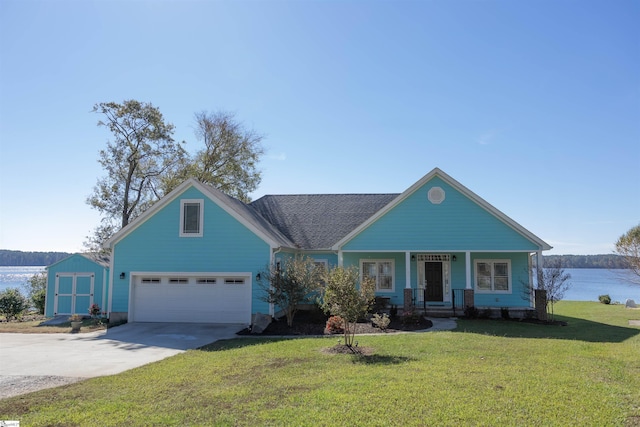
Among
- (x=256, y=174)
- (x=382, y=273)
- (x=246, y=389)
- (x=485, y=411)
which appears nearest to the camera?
(x=485, y=411)

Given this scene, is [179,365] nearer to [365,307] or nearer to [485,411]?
[365,307]

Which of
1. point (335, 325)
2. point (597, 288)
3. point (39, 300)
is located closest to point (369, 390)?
point (335, 325)

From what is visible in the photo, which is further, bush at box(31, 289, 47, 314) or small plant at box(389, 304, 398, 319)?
bush at box(31, 289, 47, 314)

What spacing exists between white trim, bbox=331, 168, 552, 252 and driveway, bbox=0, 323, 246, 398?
6370 millimetres

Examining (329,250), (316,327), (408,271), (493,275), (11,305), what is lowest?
(316,327)

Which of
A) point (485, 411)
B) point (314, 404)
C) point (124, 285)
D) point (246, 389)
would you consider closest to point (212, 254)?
point (124, 285)

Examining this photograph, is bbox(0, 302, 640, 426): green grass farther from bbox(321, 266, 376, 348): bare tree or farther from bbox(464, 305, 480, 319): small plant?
bbox(464, 305, 480, 319): small plant

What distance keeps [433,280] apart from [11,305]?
20381 millimetres

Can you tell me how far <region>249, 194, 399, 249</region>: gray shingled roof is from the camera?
72.7ft

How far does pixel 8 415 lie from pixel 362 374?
18.3 feet

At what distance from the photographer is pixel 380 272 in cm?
2108

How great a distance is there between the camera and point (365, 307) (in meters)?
11.4

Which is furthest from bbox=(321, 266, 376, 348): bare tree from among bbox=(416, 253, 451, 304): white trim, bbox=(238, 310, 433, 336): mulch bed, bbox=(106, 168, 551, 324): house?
bbox=(416, 253, 451, 304): white trim

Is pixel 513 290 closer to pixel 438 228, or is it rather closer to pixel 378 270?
pixel 438 228
